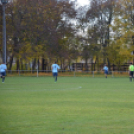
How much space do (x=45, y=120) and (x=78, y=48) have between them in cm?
4859

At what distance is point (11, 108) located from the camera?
34.5 ft

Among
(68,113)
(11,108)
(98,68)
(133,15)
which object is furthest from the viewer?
(98,68)

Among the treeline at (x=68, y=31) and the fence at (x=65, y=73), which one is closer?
the fence at (x=65, y=73)

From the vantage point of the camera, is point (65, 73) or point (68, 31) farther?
point (68, 31)

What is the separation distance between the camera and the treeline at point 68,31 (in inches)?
2062

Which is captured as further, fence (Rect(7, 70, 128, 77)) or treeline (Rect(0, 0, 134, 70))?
treeline (Rect(0, 0, 134, 70))

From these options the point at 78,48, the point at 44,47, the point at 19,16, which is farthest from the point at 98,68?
the point at 19,16

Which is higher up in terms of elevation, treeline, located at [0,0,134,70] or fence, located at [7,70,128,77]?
treeline, located at [0,0,134,70]

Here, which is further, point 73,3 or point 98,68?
point 98,68

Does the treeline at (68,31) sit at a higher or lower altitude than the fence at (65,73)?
higher

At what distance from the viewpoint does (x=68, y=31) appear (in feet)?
182

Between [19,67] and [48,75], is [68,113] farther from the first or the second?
[19,67]

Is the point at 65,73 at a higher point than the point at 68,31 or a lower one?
lower

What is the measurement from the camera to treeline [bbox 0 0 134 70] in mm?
52375
